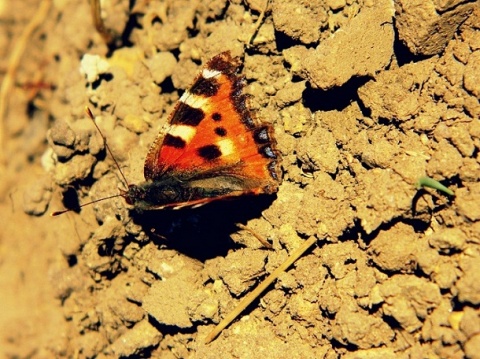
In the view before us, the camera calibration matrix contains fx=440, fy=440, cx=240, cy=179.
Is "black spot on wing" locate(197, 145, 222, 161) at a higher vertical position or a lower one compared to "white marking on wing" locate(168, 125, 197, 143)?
lower

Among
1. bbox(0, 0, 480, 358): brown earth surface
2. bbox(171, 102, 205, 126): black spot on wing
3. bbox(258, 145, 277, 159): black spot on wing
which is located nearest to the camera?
bbox(0, 0, 480, 358): brown earth surface

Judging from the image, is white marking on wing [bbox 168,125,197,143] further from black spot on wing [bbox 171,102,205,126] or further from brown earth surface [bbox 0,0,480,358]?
brown earth surface [bbox 0,0,480,358]

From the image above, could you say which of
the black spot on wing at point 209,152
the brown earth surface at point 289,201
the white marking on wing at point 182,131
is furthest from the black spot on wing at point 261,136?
the white marking on wing at point 182,131

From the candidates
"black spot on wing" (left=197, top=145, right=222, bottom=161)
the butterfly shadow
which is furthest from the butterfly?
the butterfly shadow

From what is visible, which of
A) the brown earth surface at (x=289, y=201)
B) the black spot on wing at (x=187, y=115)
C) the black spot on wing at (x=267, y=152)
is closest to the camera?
the brown earth surface at (x=289, y=201)

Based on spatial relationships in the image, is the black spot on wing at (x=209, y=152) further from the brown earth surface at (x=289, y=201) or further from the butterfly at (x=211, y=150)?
the brown earth surface at (x=289, y=201)

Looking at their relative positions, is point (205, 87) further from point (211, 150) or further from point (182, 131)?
point (211, 150)

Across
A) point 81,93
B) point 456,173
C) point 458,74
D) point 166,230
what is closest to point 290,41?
point 458,74
